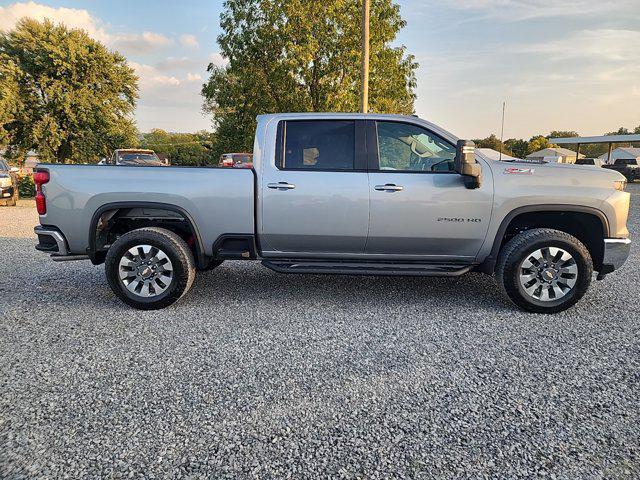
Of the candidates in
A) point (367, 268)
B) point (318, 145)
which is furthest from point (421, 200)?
point (318, 145)

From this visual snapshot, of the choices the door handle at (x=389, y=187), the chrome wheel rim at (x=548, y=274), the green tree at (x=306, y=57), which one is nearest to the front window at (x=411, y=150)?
the door handle at (x=389, y=187)

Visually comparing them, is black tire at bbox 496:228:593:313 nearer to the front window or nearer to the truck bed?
the front window

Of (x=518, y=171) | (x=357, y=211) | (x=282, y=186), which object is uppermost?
(x=518, y=171)

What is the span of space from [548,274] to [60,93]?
23.4m

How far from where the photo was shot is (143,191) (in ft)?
15.0

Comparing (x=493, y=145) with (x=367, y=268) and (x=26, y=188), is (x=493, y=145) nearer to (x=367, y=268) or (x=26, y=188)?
(x=26, y=188)

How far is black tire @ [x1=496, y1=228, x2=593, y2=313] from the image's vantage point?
14.7ft

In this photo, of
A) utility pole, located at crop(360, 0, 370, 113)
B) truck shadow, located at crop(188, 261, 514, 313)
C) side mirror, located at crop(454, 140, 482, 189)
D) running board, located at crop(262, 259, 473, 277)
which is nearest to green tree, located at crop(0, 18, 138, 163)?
utility pole, located at crop(360, 0, 370, 113)

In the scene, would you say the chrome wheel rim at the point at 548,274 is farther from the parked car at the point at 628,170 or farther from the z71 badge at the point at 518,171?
the parked car at the point at 628,170

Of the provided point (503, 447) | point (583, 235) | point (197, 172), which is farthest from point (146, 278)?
point (583, 235)

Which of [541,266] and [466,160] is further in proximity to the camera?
[541,266]

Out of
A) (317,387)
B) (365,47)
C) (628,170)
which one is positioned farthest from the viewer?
(628,170)

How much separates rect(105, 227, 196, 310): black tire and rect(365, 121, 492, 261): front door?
1859 millimetres

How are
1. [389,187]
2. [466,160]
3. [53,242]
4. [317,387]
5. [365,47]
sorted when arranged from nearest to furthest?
[317,387]
[466,160]
[389,187]
[53,242]
[365,47]
